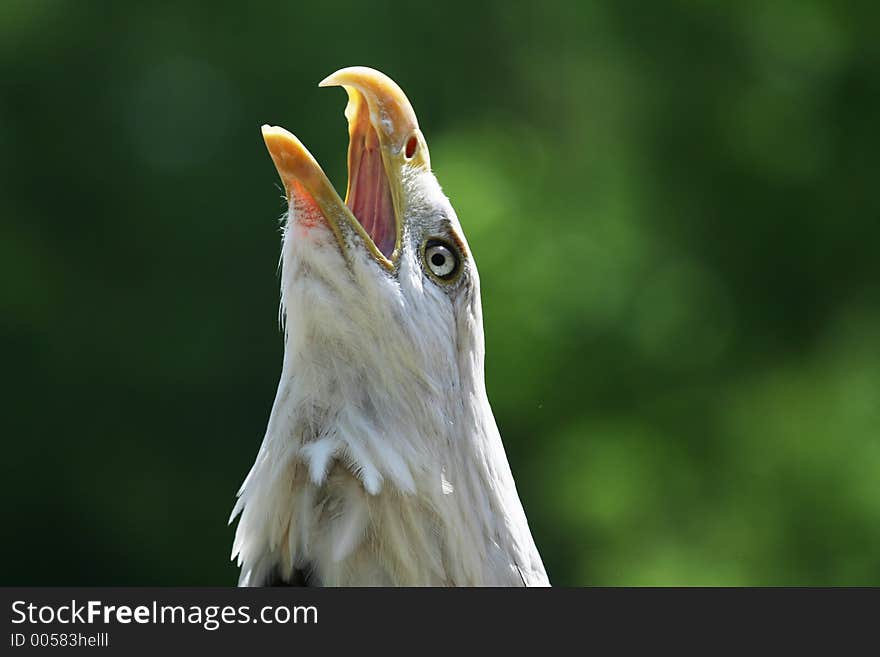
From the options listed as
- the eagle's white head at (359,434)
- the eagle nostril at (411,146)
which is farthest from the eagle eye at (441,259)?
the eagle nostril at (411,146)

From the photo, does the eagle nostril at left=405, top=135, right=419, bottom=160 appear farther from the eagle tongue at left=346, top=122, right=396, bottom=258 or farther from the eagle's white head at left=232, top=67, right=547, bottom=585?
the eagle's white head at left=232, top=67, right=547, bottom=585

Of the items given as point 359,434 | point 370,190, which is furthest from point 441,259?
point 359,434

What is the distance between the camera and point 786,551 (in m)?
8.06

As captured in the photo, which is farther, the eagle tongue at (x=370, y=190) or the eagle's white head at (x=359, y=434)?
the eagle tongue at (x=370, y=190)

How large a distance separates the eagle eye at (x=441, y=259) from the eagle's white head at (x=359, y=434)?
1.0 inches

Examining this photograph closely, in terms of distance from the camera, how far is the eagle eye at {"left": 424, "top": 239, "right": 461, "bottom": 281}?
3.43 meters

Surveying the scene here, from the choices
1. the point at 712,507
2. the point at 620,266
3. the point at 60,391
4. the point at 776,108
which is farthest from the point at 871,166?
the point at 60,391

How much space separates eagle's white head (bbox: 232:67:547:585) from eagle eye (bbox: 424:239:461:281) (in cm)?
3

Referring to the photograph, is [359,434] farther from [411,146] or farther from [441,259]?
[411,146]

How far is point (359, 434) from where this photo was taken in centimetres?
326

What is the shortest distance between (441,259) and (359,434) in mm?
520

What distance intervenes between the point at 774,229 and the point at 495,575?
5755 millimetres

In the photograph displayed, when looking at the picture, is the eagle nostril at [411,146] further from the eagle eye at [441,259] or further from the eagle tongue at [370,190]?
the eagle eye at [441,259]

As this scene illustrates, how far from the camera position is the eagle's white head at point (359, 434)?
3270 millimetres
